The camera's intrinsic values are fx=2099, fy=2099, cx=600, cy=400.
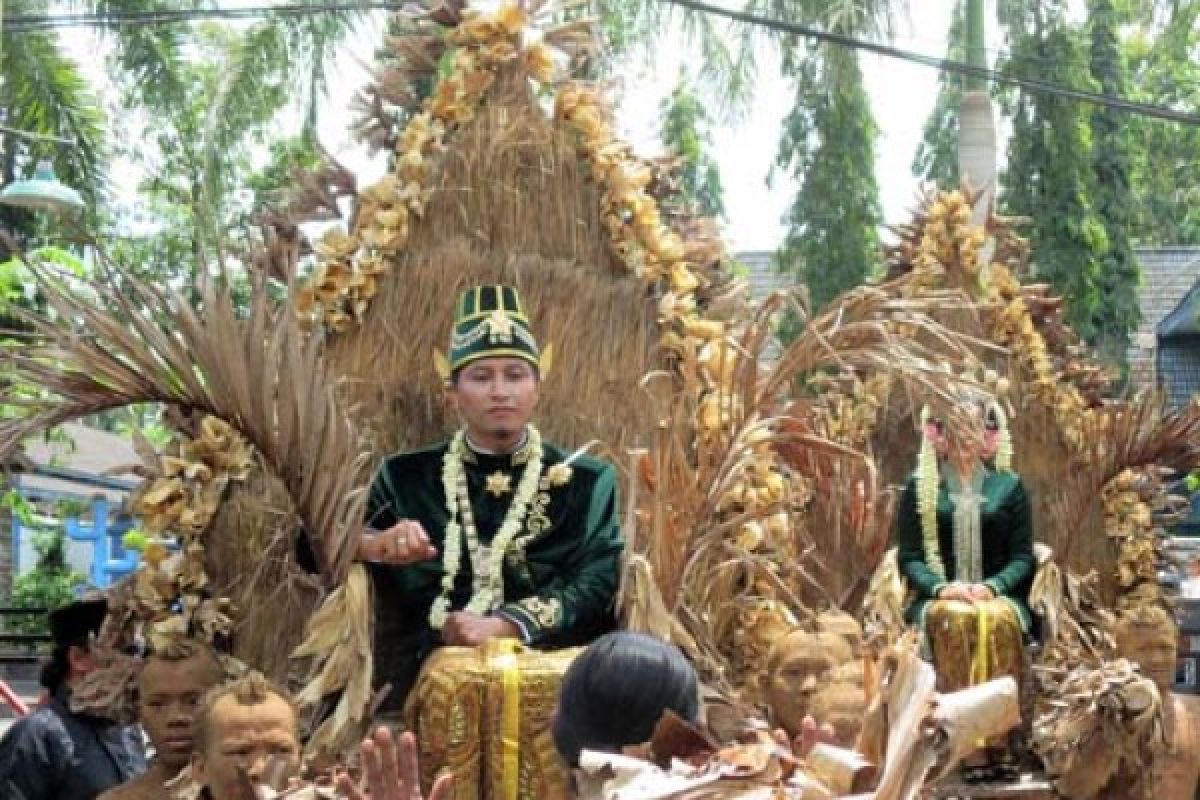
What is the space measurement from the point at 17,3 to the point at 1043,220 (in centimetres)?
990

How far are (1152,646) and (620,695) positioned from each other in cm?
477

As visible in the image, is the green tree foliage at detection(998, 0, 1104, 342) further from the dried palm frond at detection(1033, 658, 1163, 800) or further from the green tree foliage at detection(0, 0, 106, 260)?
the dried palm frond at detection(1033, 658, 1163, 800)

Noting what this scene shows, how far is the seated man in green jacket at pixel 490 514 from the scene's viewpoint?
612 centimetres

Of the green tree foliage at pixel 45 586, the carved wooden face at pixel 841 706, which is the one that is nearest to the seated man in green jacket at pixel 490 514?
the carved wooden face at pixel 841 706

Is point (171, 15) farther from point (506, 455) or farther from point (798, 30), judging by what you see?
point (506, 455)

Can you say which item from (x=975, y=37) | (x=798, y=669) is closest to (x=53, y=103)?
(x=975, y=37)

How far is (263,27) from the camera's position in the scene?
61.6 feet

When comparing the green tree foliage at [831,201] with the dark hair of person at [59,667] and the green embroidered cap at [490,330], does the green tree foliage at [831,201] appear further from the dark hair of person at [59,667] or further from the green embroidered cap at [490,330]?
the dark hair of person at [59,667]

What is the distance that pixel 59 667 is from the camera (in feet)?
19.0

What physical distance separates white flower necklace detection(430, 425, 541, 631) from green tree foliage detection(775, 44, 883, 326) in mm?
15397

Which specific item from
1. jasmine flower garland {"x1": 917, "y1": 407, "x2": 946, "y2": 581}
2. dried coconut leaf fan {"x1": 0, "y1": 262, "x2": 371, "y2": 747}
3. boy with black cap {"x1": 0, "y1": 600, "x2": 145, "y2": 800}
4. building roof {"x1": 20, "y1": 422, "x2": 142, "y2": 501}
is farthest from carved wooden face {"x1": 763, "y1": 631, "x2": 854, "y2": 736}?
building roof {"x1": 20, "y1": 422, "x2": 142, "y2": 501}

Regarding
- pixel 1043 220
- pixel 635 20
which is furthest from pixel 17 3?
pixel 1043 220

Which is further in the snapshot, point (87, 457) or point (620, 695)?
point (87, 457)

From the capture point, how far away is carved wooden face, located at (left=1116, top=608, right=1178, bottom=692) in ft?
23.2
